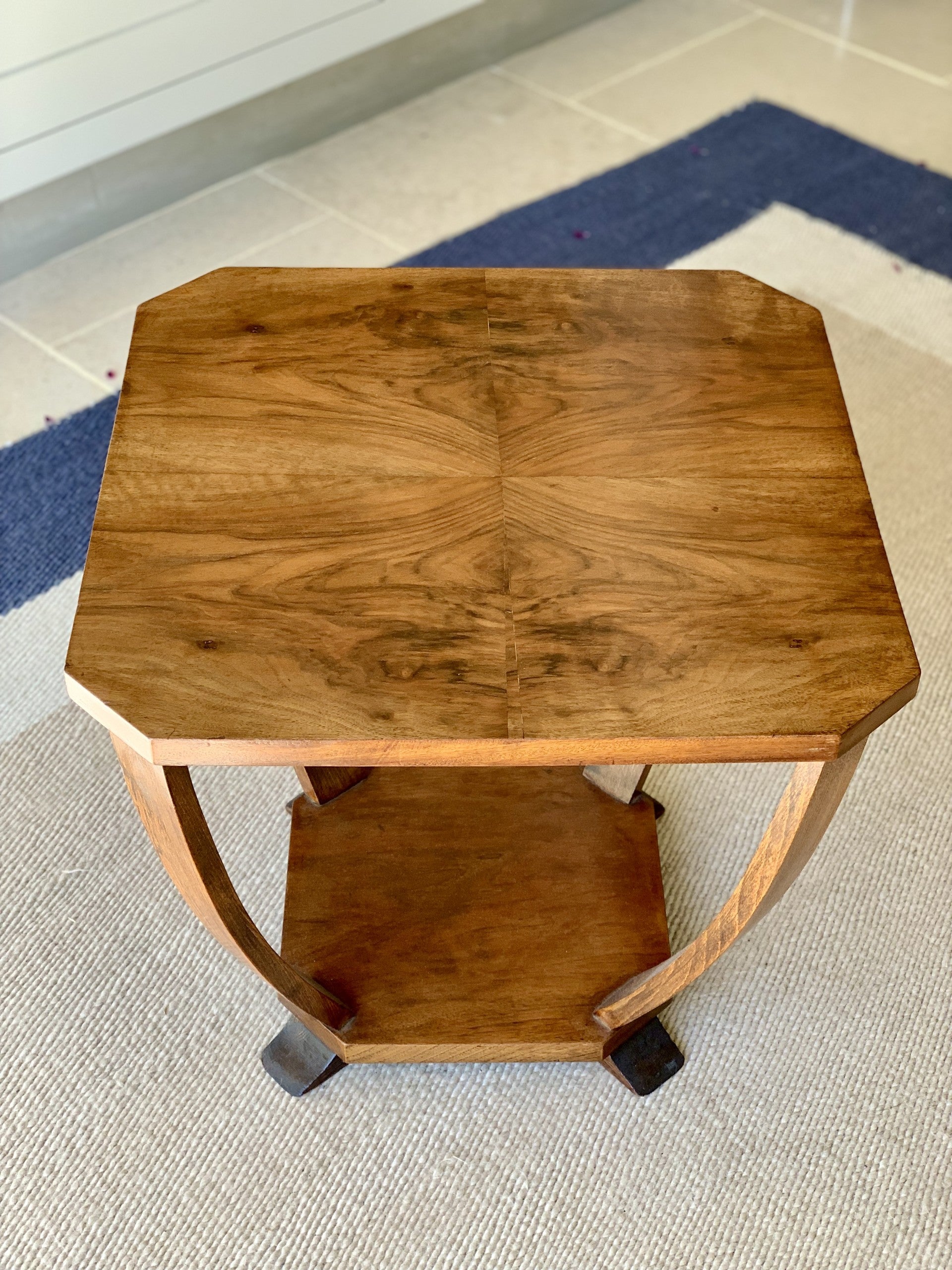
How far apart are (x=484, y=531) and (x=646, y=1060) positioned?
517mm

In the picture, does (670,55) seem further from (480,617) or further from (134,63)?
(480,617)

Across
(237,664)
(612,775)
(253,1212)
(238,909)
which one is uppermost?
(237,664)

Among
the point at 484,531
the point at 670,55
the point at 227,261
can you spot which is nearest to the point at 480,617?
the point at 484,531

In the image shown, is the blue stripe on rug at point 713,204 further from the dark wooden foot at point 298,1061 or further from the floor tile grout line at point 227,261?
the dark wooden foot at point 298,1061

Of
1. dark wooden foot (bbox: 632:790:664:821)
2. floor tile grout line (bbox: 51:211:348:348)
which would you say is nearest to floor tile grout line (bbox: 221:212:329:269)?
floor tile grout line (bbox: 51:211:348:348)

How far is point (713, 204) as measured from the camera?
2170 mm

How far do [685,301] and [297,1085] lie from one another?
0.76 metres

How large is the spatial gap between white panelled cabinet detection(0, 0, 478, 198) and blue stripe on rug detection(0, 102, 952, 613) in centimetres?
39

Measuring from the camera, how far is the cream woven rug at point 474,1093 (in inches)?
41.3

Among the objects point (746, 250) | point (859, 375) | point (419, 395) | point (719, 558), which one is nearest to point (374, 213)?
point (746, 250)

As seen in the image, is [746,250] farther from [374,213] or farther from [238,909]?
[238,909]

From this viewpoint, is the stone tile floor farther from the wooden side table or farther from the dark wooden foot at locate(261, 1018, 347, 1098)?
the dark wooden foot at locate(261, 1018, 347, 1098)

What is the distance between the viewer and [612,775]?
50.0 inches

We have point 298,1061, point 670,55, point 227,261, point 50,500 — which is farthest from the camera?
point 670,55
